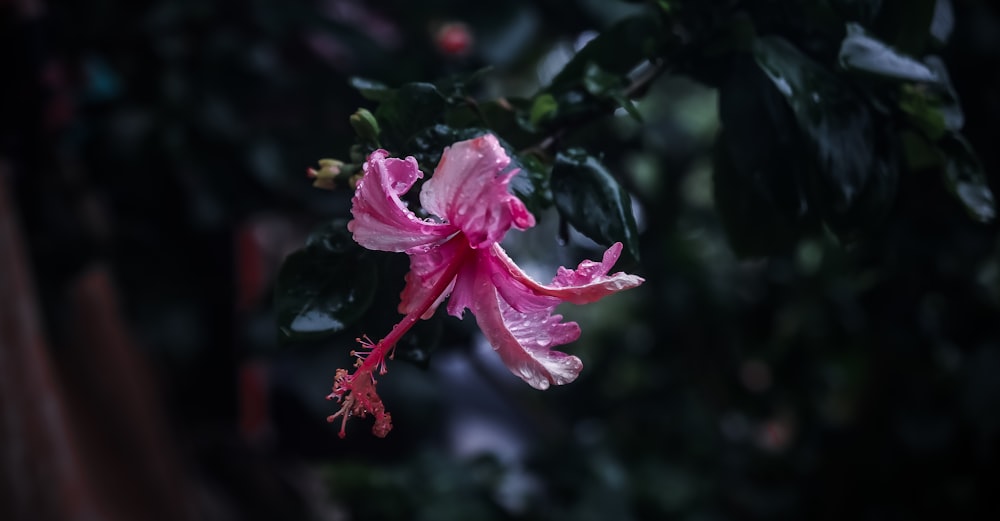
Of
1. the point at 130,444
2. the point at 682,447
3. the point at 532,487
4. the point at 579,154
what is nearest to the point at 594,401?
the point at 682,447

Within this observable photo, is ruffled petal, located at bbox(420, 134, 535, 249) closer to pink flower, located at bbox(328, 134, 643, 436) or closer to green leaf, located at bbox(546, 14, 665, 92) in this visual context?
pink flower, located at bbox(328, 134, 643, 436)

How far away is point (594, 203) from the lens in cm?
47

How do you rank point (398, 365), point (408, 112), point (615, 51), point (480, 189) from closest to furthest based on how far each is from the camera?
point (480, 189)
point (408, 112)
point (615, 51)
point (398, 365)

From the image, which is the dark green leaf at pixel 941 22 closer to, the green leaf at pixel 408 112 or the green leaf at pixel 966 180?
the green leaf at pixel 966 180

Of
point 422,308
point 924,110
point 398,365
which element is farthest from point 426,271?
point 398,365

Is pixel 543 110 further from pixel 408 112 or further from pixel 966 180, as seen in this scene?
pixel 966 180

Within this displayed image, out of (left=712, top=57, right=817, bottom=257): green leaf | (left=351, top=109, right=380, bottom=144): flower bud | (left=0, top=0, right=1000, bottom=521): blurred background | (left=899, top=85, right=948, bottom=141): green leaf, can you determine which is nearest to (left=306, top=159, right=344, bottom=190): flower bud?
(left=351, top=109, right=380, bottom=144): flower bud

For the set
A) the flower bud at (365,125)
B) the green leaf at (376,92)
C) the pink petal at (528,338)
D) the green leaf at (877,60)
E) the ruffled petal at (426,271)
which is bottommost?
the pink petal at (528,338)

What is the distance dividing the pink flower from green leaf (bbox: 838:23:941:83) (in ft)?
0.72

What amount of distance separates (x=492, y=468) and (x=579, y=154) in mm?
1023

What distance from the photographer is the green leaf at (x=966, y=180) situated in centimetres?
55

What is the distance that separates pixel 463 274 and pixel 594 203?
0.09 metres

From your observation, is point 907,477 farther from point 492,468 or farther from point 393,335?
point 393,335

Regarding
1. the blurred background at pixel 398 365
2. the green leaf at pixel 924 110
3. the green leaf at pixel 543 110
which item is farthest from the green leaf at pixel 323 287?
the blurred background at pixel 398 365
